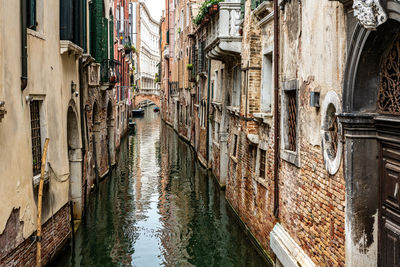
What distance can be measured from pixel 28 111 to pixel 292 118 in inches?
160

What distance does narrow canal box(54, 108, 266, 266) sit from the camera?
372 inches

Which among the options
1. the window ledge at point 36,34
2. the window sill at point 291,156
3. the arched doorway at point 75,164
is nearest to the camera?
the window sill at point 291,156

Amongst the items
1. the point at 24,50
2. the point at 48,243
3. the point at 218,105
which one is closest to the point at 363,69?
the point at 24,50

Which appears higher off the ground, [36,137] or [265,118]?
[265,118]

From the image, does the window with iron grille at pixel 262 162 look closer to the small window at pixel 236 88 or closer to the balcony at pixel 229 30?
the balcony at pixel 229 30

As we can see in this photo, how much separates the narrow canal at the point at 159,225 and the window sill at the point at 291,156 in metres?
2.40

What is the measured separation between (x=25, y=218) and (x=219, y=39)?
686 centimetres

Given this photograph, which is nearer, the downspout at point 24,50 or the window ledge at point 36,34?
the downspout at point 24,50

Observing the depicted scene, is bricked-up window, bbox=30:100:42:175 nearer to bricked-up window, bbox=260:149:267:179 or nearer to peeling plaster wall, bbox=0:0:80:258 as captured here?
peeling plaster wall, bbox=0:0:80:258

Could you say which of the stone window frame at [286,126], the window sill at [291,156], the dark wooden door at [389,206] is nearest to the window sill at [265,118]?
the stone window frame at [286,126]

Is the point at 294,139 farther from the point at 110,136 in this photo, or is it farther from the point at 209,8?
the point at 110,136

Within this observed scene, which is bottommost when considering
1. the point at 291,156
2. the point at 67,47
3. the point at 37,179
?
the point at 37,179

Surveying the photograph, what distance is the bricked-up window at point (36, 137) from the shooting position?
8.07m

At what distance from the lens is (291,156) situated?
7.04 metres
